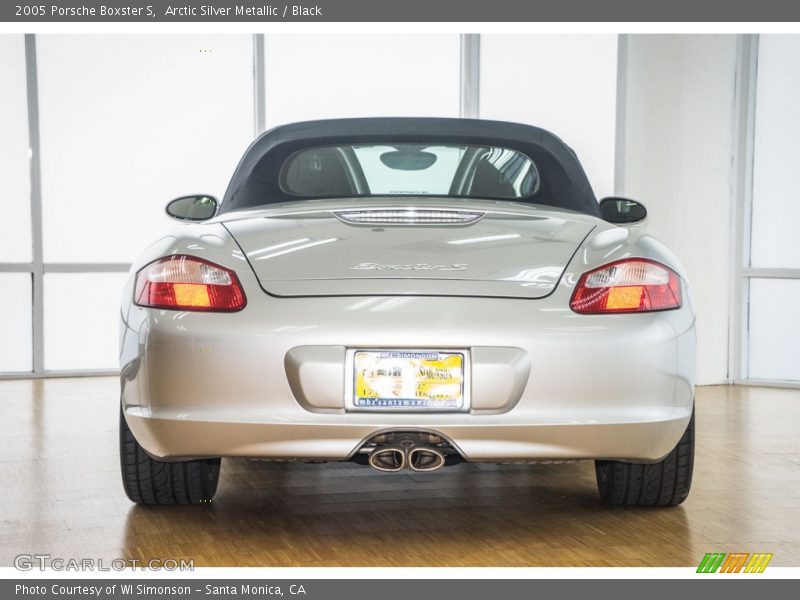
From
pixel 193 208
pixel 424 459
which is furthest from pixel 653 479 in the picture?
pixel 193 208

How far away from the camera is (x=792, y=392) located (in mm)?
7121

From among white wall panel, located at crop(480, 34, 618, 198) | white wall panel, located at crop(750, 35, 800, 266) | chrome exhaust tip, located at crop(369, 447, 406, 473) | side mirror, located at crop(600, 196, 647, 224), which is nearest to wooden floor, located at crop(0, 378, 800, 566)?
chrome exhaust tip, located at crop(369, 447, 406, 473)

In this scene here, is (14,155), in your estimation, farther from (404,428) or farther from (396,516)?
(404,428)

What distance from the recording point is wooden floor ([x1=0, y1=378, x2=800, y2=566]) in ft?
9.36

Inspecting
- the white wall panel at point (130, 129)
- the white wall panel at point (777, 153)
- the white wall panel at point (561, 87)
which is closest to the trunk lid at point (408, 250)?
the white wall panel at point (777, 153)

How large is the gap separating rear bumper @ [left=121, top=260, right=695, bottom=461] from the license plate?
0.03m

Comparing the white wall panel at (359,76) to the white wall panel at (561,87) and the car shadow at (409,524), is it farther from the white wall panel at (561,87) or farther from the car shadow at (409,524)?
the car shadow at (409,524)

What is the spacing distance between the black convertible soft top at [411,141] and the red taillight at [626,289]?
747mm

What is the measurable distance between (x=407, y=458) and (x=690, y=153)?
17.7 feet

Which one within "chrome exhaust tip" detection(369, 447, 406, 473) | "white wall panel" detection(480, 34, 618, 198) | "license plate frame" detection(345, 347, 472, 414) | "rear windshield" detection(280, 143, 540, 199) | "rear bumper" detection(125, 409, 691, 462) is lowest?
"chrome exhaust tip" detection(369, 447, 406, 473)

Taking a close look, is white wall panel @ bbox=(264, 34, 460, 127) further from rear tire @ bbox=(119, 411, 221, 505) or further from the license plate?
the license plate

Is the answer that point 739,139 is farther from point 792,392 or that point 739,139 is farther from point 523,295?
point 523,295

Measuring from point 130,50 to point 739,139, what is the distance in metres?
4.90

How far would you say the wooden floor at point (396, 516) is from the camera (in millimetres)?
2852
